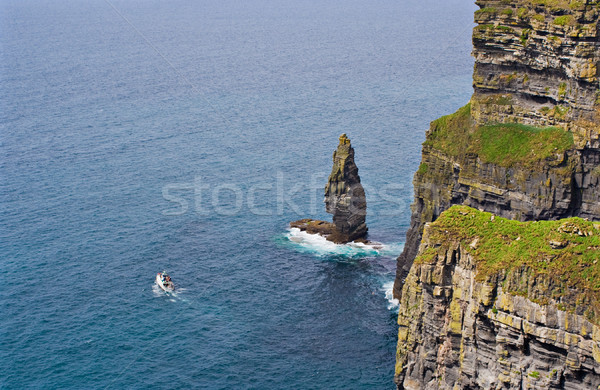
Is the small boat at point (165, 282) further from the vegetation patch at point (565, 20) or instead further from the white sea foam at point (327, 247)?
the vegetation patch at point (565, 20)

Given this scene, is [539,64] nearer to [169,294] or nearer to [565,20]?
[565,20]

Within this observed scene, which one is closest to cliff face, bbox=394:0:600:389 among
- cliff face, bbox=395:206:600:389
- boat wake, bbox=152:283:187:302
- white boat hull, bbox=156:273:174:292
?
cliff face, bbox=395:206:600:389

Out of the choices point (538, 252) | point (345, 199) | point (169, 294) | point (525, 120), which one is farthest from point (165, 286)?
point (538, 252)

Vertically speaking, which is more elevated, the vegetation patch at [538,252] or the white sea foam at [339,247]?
the vegetation patch at [538,252]

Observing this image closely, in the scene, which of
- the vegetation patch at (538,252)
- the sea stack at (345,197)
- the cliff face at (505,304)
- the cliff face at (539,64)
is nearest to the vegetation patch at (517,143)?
the cliff face at (539,64)

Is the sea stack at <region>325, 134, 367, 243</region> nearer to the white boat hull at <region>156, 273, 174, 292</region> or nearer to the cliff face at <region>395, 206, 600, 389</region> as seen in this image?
the white boat hull at <region>156, 273, 174, 292</region>

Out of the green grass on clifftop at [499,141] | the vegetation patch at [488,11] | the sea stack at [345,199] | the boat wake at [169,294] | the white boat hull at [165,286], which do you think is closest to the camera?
the green grass on clifftop at [499,141]
